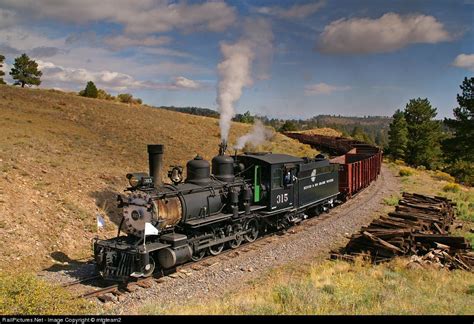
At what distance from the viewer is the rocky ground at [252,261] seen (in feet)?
35.4

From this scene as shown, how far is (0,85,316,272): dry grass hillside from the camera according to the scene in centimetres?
1418

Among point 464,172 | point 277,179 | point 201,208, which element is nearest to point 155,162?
point 201,208

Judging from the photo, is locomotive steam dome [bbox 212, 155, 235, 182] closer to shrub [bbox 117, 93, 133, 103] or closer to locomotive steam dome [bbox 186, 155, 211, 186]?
locomotive steam dome [bbox 186, 155, 211, 186]

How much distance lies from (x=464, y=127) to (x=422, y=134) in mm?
15870

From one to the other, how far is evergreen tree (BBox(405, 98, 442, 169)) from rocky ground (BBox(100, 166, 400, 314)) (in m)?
35.0

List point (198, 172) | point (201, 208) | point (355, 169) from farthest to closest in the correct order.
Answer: point (355, 169) → point (198, 172) → point (201, 208)

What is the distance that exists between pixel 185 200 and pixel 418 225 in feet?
29.6

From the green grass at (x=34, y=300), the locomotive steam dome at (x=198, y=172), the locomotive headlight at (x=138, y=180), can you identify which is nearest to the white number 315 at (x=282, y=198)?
the locomotive steam dome at (x=198, y=172)

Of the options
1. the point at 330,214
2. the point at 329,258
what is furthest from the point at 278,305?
the point at 330,214

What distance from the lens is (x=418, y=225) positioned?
49.9ft

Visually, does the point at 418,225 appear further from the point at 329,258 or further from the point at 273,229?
the point at 273,229

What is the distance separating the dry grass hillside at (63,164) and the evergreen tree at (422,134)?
29240 mm

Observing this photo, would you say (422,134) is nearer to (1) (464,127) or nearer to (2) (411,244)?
(1) (464,127)

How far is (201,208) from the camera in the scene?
1338cm
